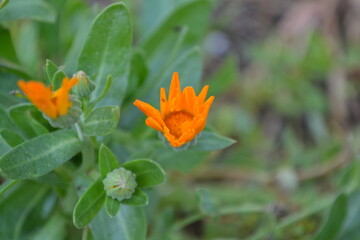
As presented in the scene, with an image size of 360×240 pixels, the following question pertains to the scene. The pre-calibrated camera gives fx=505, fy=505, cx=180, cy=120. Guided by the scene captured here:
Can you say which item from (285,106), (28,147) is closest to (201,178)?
(285,106)

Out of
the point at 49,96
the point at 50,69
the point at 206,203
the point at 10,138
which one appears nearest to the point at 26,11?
the point at 50,69

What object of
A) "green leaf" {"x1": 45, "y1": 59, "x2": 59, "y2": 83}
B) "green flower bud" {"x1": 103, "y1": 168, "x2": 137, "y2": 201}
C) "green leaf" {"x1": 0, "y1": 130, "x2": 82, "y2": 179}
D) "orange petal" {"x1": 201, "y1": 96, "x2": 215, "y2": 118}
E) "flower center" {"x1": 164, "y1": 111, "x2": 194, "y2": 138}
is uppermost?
"orange petal" {"x1": 201, "y1": 96, "x2": 215, "y2": 118}

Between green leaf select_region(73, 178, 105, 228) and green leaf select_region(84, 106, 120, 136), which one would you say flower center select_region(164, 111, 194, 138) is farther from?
green leaf select_region(73, 178, 105, 228)

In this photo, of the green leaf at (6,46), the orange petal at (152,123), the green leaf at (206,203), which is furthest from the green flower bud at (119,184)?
the green leaf at (6,46)

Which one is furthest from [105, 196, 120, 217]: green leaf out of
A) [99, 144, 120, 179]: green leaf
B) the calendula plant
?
[99, 144, 120, 179]: green leaf

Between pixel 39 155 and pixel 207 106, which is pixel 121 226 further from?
pixel 207 106

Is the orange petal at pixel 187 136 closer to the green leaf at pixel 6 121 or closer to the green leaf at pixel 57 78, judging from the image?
the green leaf at pixel 57 78

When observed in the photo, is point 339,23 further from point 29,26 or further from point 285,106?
point 29,26

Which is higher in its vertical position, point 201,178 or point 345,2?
point 345,2
